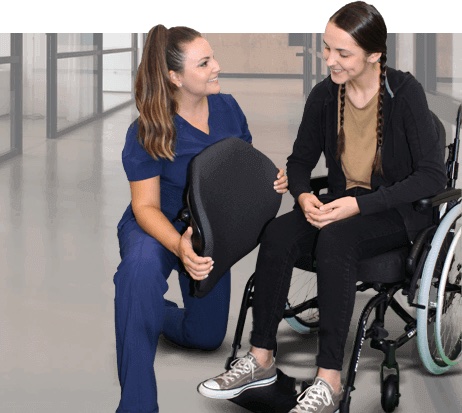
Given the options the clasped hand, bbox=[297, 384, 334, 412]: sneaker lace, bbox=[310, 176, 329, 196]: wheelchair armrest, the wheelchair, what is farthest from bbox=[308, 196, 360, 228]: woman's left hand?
bbox=[297, 384, 334, 412]: sneaker lace

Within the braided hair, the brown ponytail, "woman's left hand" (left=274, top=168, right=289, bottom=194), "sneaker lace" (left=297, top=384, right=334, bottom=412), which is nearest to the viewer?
"sneaker lace" (left=297, top=384, right=334, bottom=412)

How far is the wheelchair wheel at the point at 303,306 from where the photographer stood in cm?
250

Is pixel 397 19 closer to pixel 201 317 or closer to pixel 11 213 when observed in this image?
pixel 201 317

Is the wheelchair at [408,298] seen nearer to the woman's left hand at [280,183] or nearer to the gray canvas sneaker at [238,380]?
the gray canvas sneaker at [238,380]

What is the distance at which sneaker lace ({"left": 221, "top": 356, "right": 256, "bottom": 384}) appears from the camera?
2227mm

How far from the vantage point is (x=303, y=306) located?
8.20 feet

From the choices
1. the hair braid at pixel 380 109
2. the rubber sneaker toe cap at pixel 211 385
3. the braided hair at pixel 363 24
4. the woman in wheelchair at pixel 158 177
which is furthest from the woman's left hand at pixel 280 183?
the rubber sneaker toe cap at pixel 211 385

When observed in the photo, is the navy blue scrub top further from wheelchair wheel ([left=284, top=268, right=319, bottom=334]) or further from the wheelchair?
wheelchair wheel ([left=284, top=268, right=319, bottom=334])

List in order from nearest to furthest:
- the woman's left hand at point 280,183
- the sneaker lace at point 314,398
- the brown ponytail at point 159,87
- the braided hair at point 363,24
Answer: the sneaker lace at point 314,398 → the braided hair at point 363,24 → the brown ponytail at point 159,87 → the woman's left hand at point 280,183

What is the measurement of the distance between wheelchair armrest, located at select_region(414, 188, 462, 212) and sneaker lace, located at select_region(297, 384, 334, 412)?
0.47 metres

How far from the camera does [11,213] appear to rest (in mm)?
4508

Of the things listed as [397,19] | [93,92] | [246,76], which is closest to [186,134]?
[397,19]

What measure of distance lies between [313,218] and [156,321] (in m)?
0.43

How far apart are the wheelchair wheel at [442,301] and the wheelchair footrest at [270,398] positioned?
32cm
